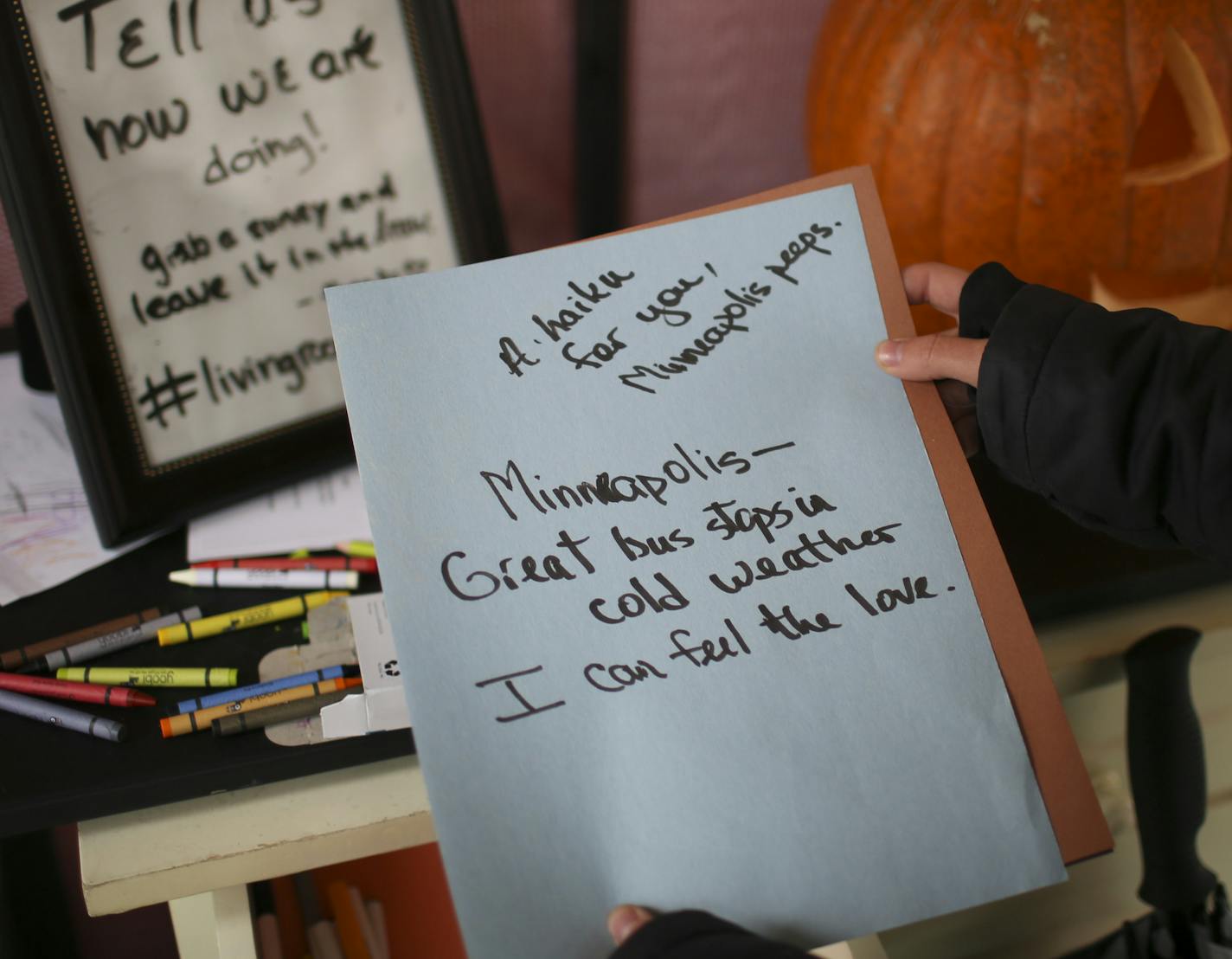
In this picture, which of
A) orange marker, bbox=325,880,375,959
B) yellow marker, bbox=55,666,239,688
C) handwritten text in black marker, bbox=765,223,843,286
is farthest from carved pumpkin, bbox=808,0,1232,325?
orange marker, bbox=325,880,375,959

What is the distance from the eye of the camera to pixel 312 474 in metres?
→ 0.68

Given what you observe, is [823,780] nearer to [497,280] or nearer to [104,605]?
[497,280]

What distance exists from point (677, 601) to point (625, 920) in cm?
13

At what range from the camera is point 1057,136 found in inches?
24.7

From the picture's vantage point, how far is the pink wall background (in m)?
0.81

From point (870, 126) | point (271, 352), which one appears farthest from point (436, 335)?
point (870, 126)

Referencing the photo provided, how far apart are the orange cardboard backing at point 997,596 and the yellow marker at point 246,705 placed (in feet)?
1.00

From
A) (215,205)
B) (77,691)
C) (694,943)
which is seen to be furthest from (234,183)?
(694,943)

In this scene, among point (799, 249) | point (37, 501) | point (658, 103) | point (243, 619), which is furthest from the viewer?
point (658, 103)

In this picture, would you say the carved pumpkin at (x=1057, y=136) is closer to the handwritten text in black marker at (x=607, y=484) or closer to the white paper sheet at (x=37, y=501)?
the handwritten text in black marker at (x=607, y=484)

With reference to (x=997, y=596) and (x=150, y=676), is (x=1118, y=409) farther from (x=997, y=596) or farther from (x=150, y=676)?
(x=150, y=676)

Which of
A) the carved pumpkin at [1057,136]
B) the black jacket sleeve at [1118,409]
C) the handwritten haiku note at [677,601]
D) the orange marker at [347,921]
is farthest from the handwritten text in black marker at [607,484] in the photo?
the orange marker at [347,921]

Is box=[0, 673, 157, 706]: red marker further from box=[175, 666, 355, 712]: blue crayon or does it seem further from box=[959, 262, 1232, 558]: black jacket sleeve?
box=[959, 262, 1232, 558]: black jacket sleeve

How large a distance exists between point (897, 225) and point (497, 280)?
1.27 ft
